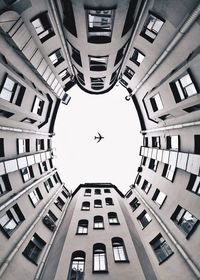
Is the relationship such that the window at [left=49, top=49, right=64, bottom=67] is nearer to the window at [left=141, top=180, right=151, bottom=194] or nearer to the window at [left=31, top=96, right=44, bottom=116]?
the window at [left=31, top=96, right=44, bottom=116]

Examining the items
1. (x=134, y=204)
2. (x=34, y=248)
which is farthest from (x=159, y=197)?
(x=34, y=248)

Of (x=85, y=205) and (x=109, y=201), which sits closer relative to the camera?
(x=85, y=205)

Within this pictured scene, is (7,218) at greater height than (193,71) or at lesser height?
lesser

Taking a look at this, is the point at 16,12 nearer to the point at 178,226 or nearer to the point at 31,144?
the point at 31,144

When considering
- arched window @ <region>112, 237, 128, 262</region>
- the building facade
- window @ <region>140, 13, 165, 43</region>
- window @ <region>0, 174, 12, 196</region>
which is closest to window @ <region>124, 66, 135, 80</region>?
the building facade

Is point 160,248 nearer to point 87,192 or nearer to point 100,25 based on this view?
point 87,192

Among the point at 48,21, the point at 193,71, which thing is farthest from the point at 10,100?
the point at 193,71

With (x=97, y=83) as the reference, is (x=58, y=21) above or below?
above
